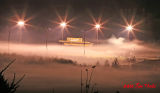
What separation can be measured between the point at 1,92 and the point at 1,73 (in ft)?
2.78

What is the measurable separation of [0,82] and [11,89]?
0.58m

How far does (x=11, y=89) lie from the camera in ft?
43.1

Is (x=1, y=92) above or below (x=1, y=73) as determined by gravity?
below

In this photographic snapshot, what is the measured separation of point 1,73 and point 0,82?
428mm

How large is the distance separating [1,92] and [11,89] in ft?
1.68

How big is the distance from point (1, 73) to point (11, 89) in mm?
837

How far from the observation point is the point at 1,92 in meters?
12.8

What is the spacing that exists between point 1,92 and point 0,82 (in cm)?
56

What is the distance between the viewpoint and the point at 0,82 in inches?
518
